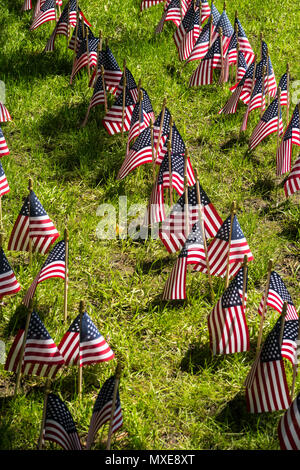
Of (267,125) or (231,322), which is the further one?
(267,125)

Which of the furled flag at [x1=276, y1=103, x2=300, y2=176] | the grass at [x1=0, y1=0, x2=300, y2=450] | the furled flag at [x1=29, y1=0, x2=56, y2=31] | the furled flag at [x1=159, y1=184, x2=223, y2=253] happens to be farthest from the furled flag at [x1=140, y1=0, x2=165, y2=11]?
the furled flag at [x1=159, y1=184, x2=223, y2=253]

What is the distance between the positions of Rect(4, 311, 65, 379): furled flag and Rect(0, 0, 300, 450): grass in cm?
22

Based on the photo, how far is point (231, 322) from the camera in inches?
192

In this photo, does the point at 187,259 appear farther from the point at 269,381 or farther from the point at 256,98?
the point at 256,98

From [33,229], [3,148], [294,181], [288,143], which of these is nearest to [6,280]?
[33,229]

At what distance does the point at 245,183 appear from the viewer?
6.98m

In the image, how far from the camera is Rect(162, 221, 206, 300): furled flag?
17.6ft

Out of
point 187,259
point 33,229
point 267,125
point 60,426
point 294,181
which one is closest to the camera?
point 60,426

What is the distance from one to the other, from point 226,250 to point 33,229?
61.0 inches

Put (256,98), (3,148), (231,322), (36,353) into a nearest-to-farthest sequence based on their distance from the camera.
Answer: (36,353), (231,322), (3,148), (256,98)

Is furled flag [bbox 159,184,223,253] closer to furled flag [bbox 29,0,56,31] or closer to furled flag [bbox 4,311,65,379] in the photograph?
furled flag [bbox 4,311,65,379]

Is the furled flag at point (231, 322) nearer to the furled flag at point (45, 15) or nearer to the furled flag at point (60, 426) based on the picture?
the furled flag at point (60, 426)

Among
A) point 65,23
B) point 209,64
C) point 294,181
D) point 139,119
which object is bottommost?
point 294,181

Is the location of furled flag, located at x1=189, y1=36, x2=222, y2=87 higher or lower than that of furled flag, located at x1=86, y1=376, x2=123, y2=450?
higher
